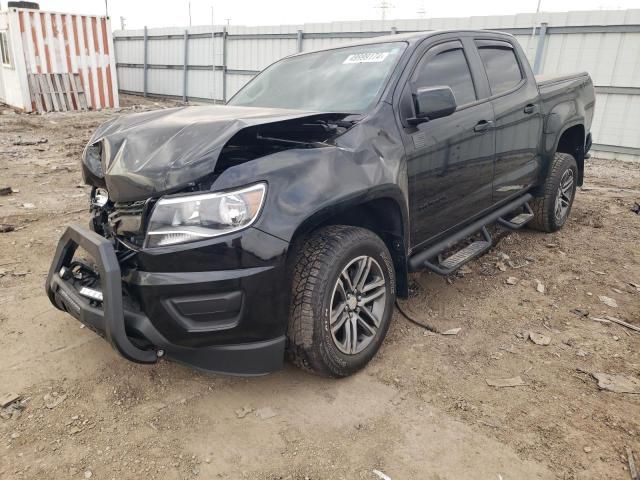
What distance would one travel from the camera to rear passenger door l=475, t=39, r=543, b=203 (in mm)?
3924

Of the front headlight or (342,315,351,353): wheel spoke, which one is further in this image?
(342,315,351,353): wheel spoke

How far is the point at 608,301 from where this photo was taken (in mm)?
3756

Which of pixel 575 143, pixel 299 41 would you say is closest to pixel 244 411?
pixel 575 143

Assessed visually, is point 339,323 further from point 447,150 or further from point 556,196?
point 556,196

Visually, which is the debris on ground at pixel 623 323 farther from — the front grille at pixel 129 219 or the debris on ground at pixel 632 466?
the front grille at pixel 129 219

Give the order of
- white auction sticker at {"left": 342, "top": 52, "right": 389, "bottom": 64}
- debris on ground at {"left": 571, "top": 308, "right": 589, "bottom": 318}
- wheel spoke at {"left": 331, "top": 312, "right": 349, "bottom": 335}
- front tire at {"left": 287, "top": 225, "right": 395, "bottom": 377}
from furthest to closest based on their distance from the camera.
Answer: debris on ground at {"left": 571, "top": 308, "right": 589, "bottom": 318} < white auction sticker at {"left": 342, "top": 52, "right": 389, "bottom": 64} < wheel spoke at {"left": 331, "top": 312, "right": 349, "bottom": 335} < front tire at {"left": 287, "top": 225, "right": 395, "bottom": 377}

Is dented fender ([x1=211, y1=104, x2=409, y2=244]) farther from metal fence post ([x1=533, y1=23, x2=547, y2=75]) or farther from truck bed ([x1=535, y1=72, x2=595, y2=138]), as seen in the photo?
metal fence post ([x1=533, y1=23, x2=547, y2=75])

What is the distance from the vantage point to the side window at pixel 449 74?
10.8 ft

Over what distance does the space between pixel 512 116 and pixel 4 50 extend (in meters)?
15.5

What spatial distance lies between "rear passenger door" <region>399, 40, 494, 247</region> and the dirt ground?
71 cm

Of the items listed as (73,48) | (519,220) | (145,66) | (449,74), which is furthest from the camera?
(145,66)

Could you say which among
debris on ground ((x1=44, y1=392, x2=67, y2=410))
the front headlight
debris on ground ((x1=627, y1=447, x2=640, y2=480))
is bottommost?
debris on ground ((x1=44, y1=392, x2=67, y2=410))

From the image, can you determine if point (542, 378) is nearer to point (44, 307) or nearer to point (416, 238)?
point (416, 238)

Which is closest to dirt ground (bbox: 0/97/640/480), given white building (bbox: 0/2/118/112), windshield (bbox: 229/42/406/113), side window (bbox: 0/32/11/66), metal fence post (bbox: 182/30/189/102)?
windshield (bbox: 229/42/406/113)
